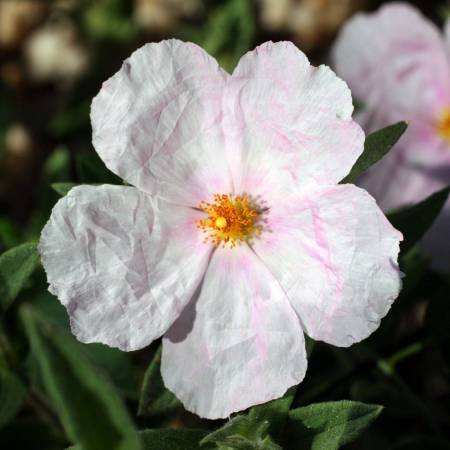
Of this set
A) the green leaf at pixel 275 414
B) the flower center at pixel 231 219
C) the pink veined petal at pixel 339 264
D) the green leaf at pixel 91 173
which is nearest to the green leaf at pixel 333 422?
the green leaf at pixel 275 414

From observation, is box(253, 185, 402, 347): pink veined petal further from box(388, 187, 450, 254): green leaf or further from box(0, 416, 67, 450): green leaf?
box(0, 416, 67, 450): green leaf

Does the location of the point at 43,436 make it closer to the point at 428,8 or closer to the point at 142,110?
the point at 142,110

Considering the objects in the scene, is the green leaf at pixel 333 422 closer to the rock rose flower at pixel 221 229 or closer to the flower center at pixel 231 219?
the rock rose flower at pixel 221 229

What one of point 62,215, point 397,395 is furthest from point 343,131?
point 397,395

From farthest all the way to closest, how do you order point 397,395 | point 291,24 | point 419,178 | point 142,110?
point 291,24 → point 419,178 → point 397,395 → point 142,110

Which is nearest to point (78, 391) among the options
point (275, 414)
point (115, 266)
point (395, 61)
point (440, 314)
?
point (115, 266)

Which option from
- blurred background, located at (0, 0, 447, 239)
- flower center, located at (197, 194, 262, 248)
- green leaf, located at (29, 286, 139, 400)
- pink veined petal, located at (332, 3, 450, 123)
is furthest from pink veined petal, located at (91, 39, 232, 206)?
blurred background, located at (0, 0, 447, 239)

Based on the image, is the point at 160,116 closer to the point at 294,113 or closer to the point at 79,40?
the point at 294,113
